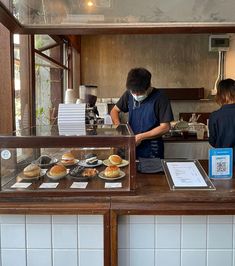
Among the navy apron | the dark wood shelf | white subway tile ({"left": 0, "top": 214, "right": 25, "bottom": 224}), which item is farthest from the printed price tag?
the dark wood shelf

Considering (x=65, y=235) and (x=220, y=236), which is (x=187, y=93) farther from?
(x=65, y=235)

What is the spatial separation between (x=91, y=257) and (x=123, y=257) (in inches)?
5.8

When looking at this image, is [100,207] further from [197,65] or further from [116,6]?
[197,65]

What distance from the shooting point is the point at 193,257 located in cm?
144

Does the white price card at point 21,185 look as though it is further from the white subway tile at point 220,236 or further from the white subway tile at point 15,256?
the white subway tile at point 220,236

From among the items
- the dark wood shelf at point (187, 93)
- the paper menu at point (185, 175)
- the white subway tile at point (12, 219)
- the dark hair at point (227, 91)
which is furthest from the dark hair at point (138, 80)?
the dark wood shelf at point (187, 93)

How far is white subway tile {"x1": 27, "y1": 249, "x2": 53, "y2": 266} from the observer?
144 centimetres

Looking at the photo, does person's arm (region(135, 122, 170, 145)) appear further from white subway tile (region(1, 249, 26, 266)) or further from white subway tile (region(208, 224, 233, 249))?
white subway tile (region(1, 249, 26, 266))

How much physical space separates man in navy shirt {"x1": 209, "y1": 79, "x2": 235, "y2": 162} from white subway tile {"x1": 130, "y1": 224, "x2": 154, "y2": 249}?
135 centimetres

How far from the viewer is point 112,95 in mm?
5750

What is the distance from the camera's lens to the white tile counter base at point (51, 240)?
1428 mm

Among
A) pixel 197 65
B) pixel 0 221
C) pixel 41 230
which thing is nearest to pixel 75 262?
pixel 41 230

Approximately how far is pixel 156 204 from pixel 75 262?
0.47 meters

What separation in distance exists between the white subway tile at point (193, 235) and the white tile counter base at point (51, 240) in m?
0.38
